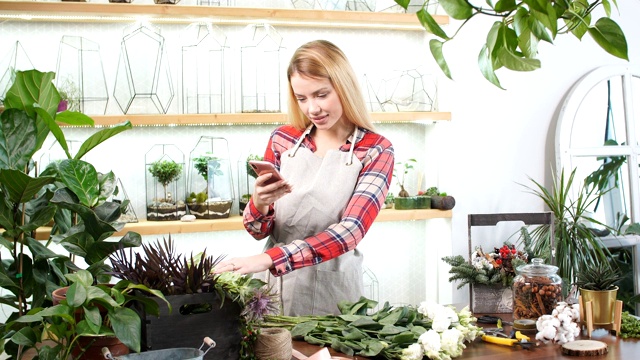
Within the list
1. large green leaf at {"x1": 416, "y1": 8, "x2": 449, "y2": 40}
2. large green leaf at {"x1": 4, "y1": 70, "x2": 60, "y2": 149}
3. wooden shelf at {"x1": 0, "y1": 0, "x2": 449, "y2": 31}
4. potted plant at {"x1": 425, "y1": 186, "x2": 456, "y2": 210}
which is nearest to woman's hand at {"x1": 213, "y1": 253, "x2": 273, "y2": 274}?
large green leaf at {"x1": 4, "y1": 70, "x2": 60, "y2": 149}

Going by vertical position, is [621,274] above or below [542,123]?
below

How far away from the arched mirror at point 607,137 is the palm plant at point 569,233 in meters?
0.14

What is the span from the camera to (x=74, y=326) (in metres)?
1.46

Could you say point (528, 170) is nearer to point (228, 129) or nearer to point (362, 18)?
point (362, 18)

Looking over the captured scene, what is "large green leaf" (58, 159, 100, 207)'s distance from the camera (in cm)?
180

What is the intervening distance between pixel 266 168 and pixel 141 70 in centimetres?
183

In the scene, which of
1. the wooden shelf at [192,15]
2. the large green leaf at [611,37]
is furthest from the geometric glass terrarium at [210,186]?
the large green leaf at [611,37]

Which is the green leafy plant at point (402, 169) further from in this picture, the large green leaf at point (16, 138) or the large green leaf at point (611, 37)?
the large green leaf at point (611, 37)

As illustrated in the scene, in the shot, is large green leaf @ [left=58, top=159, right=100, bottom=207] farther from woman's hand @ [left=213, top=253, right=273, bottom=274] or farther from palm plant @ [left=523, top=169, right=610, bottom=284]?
palm plant @ [left=523, top=169, right=610, bottom=284]

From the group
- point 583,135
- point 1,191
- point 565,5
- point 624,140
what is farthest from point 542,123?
point 565,5

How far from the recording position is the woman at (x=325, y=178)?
2520 millimetres

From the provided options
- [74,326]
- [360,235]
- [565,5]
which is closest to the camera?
[565,5]

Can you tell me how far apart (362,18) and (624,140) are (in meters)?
1.70

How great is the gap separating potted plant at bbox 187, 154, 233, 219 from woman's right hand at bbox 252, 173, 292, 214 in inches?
50.9
